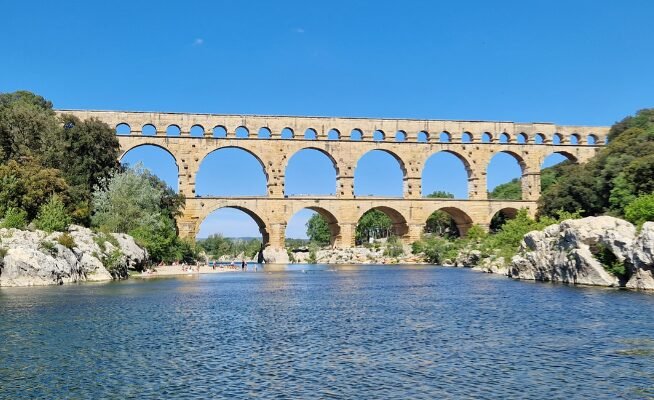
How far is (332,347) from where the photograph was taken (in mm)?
12930

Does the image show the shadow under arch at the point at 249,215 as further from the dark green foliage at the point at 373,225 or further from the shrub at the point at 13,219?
the dark green foliage at the point at 373,225

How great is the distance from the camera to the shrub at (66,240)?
29578 millimetres

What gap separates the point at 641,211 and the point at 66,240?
23.8 meters

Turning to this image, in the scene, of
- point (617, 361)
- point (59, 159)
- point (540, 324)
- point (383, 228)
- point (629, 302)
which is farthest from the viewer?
point (383, 228)

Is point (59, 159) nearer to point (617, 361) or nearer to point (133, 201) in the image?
point (133, 201)

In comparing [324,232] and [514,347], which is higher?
[324,232]

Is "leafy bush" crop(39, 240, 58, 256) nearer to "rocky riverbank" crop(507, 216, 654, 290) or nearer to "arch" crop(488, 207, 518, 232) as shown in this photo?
"rocky riverbank" crop(507, 216, 654, 290)

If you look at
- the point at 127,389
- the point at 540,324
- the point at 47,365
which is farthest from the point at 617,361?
the point at 47,365

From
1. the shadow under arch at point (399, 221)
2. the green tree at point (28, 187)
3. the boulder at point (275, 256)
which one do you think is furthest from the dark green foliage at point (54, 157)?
the shadow under arch at point (399, 221)

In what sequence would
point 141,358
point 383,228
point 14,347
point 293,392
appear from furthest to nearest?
point 383,228
point 14,347
point 141,358
point 293,392

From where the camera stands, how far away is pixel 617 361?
11148 mm

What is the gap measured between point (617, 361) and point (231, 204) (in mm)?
46115

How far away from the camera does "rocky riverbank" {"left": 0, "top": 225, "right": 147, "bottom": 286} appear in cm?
2714

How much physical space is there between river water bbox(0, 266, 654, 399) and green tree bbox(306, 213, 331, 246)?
237 feet
